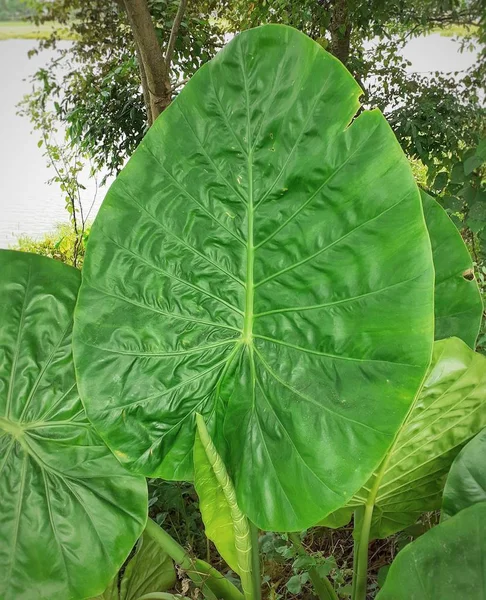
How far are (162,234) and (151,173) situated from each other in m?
0.07

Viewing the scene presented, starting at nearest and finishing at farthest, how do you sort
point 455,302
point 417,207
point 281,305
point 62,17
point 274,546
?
point 417,207, point 281,305, point 455,302, point 274,546, point 62,17

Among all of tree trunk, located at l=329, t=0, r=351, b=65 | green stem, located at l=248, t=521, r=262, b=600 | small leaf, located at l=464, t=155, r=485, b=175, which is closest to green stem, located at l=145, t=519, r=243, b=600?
green stem, located at l=248, t=521, r=262, b=600

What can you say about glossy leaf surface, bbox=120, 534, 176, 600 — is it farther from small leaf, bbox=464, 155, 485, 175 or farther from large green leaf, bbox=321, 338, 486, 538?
small leaf, bbox=464, 155, 485, 175

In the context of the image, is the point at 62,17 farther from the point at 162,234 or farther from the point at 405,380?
the point at 405,380

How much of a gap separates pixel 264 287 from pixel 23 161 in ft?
7.04

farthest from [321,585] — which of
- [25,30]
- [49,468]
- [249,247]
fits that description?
[25,30]

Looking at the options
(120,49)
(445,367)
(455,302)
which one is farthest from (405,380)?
(120,49)

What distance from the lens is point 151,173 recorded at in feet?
2.26

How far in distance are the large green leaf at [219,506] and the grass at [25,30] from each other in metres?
1.96

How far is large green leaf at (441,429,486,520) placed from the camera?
70 centimetres

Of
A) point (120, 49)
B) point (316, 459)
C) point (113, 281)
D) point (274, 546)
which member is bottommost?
point (274, 546)

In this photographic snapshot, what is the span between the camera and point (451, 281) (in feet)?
2.81

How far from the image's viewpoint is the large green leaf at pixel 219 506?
0.68 meters

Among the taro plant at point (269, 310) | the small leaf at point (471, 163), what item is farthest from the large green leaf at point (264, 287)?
the small leaf at point (471, 163)
